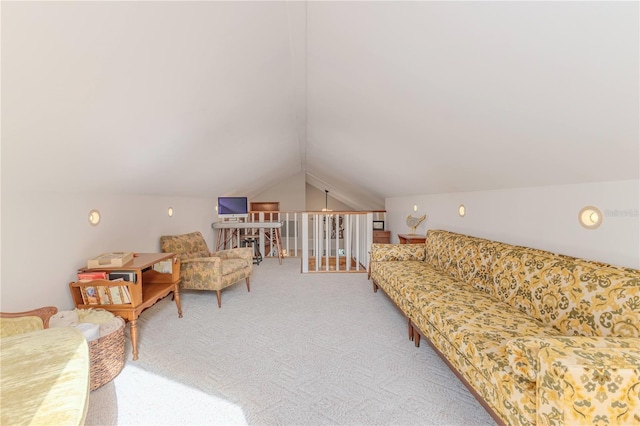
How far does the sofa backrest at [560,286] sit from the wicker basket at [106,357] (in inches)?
115

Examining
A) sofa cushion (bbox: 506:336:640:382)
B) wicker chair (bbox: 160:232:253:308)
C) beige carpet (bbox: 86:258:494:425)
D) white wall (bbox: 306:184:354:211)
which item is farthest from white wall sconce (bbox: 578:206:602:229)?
white wall (bbox: 306:184:354:211)

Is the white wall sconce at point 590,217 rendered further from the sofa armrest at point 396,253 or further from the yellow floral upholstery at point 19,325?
the yellow floral upholstery at point 19,325

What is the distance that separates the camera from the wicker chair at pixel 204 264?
3.27 metres

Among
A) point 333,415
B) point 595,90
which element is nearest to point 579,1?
point 595,90

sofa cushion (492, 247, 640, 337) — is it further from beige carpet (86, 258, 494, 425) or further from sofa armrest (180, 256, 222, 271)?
sofa armrest (180, 256, 222, 271)

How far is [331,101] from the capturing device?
267cm

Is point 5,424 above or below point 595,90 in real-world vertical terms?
below

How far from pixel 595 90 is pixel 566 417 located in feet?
4.46

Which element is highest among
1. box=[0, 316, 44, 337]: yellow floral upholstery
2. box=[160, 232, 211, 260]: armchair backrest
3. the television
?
the television

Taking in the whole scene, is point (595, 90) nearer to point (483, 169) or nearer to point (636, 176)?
point (636, 176)

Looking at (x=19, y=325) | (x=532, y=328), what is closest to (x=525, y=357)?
(x=532, y=328)

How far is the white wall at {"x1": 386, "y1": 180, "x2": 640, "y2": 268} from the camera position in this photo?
164 cm

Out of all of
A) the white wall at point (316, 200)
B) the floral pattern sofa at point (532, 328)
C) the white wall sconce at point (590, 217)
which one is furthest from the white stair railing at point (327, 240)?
the white wall at point (316, 200)

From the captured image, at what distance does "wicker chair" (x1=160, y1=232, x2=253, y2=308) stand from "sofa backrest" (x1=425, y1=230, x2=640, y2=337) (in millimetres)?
2682
